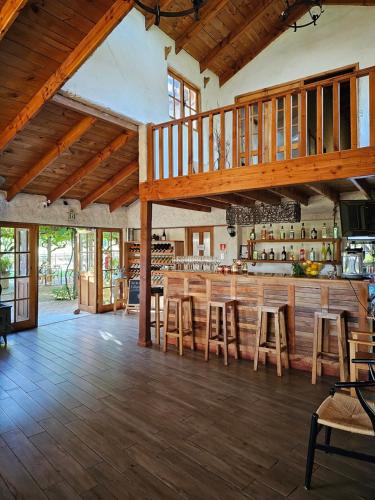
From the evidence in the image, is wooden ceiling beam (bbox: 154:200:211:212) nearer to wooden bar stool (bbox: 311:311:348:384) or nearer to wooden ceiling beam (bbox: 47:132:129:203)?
A: wooden ceiling beam (bbox: 47:132:129:203)

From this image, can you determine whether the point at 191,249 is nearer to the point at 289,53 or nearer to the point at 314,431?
the point at 289,53

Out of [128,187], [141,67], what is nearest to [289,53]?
[141,67]

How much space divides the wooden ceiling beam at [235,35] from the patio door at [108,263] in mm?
4308

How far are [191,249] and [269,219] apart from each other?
201cm

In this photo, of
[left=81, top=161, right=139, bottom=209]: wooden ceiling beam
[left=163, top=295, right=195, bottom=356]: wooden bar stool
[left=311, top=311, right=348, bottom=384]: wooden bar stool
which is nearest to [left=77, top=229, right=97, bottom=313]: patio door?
[left=81, top=161, right=139, bottom=209]: wooden ceiling beam

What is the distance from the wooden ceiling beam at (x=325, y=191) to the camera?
409 cm

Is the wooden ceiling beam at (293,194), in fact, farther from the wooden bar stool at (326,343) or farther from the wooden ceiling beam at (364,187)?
the wooden bar stool at (326,343)

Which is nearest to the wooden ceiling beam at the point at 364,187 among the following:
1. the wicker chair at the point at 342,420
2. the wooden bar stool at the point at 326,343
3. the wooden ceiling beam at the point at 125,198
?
the wooden bar stool at the point at 326,343

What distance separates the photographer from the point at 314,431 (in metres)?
1.97

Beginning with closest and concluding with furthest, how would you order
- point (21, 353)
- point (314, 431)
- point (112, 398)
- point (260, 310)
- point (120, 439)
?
point (314, 431) → point (120, 439) → point (112, 398) → point (260, 310) → point (21, 353)

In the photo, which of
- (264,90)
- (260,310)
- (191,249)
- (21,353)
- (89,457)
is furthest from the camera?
(191,249)

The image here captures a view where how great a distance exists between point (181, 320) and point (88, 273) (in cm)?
405

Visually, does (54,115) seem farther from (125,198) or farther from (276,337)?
(276,337)

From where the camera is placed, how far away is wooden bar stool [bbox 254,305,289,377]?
12.3ft
